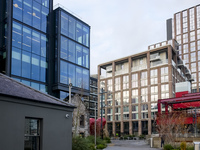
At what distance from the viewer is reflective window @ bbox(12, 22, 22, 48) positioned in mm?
33562

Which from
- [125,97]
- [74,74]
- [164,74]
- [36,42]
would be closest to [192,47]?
[164,74]

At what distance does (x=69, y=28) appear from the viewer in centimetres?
4234

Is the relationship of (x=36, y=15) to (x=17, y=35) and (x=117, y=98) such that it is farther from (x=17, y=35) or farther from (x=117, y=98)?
(x=117, y=98)

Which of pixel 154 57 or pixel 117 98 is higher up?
pixel 154 57

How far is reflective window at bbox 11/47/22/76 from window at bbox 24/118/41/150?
22.7 meters

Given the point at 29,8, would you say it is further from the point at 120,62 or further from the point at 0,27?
the point at 120,62

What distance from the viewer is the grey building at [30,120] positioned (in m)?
9.81

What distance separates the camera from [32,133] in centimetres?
1125

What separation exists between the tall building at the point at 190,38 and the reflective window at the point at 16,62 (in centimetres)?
10297

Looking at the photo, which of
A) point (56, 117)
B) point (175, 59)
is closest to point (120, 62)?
point (175, 59)

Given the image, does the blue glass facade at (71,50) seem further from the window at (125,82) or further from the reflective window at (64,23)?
the window at (125,82)

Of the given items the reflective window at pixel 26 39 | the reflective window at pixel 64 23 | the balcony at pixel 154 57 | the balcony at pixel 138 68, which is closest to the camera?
the reflective window at pixel 26 39

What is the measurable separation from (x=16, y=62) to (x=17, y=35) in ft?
12.2

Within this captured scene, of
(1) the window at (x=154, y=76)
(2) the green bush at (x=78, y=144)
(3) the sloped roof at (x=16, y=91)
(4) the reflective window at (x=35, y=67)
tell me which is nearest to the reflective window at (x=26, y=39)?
(4) the reflective window at (x=35, y=67)
